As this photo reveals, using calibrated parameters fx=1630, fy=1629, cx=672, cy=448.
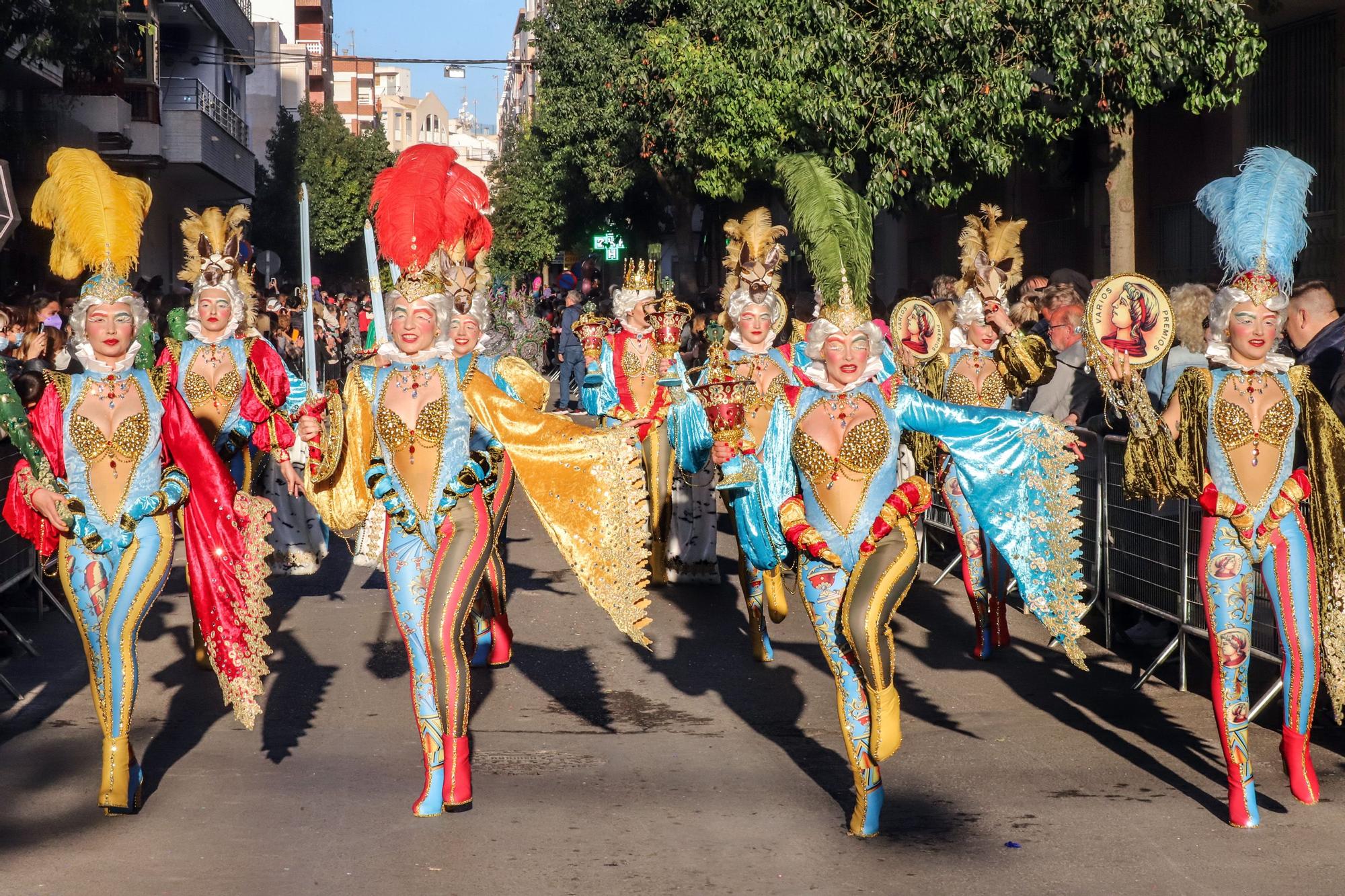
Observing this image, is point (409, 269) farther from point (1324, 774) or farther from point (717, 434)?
point (1324, 774)

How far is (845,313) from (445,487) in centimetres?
163

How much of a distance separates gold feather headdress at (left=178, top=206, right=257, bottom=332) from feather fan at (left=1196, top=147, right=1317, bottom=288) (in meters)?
5.45

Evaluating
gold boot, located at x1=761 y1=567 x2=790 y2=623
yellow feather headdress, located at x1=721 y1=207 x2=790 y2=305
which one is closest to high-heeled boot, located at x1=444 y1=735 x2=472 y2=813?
gold boot, located at x1=761 y1=567 x2=790 y2=623

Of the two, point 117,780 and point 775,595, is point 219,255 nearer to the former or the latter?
point 775,595

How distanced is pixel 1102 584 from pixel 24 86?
20.0 m

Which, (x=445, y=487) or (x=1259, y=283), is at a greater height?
(x=1259, y=283)

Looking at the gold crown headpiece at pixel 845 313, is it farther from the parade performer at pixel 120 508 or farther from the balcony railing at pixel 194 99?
the balcony railing at pixel 194 99

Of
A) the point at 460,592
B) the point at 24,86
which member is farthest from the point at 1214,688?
the point at 24,86

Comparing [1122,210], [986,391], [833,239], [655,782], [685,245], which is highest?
[685,245]

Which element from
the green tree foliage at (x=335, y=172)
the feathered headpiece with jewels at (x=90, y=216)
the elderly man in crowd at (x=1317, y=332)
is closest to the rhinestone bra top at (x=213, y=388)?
the feathered headpiece with jewels at (x=90, y=216)

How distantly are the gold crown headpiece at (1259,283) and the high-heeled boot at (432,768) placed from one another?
11.2 ft

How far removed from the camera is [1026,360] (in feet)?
27.4

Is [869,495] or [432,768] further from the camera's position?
[432,768]

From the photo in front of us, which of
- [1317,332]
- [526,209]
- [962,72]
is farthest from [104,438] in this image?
[526,209]
